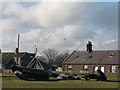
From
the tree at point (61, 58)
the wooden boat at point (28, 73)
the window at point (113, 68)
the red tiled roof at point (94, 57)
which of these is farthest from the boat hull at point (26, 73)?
the tree at point (61, 58)

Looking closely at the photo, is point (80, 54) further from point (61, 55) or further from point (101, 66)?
point (61, 55)

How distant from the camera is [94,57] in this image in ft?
168

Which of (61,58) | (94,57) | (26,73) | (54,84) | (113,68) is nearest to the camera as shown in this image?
(54,84)

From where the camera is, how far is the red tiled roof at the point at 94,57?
48.4 m

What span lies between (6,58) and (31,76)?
43765mm

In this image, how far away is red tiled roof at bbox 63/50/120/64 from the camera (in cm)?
4844

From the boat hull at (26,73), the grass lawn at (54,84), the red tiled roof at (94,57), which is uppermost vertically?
the red tiled roof at (94,57)

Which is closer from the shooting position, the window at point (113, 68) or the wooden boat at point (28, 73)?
the wooden boat at point (28, 73)

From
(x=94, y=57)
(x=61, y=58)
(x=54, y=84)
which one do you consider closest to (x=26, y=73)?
(x=54, y=84)

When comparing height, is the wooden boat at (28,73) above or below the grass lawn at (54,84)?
above

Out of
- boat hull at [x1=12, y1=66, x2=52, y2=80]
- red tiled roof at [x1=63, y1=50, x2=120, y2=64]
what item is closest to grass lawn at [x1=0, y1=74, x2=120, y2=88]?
boat hull at [x1=12, y1=66, x2=52, y2=80]

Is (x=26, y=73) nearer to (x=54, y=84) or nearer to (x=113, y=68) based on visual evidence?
(x=54, y=84)

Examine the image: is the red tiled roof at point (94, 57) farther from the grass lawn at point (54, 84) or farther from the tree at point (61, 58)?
the tree at point (61, 58)

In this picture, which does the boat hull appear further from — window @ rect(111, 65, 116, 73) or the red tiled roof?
the red tiled roof
